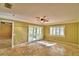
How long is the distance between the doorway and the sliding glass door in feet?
1.47

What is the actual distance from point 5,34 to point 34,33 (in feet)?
2.11

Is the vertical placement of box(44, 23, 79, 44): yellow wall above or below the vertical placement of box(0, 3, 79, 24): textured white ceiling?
below

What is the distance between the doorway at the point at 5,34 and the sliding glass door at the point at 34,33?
447mm

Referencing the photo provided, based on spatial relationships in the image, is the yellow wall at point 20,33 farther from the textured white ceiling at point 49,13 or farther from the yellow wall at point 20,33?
the textured white ceiling at point 49,13

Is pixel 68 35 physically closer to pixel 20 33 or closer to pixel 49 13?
pixel 49 13

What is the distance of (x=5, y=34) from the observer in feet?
6.49

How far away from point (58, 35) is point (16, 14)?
1026 mm

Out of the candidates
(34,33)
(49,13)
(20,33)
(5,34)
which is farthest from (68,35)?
(5,34)

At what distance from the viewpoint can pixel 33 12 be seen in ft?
6.86

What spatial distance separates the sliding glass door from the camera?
2.21 metres

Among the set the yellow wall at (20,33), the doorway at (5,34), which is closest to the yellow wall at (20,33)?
the yellow wall at (20,33)

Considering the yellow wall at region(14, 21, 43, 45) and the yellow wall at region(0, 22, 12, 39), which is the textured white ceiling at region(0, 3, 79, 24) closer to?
the yellow wall at region(14, 21, 43, 45)

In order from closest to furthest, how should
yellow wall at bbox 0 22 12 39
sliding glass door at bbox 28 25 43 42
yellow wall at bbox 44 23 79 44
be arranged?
yellow wall at bbox 0 22 12 39 → yellow wall at bbox 44 23 79 44 → sliding glass door at bbox 28 25 43 42

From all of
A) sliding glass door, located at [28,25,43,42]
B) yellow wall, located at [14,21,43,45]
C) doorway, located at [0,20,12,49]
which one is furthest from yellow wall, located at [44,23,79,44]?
doorway, located at [0,20,12,49]
